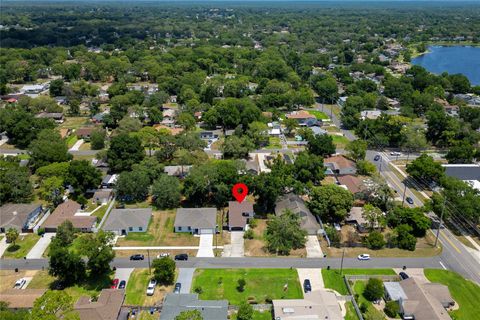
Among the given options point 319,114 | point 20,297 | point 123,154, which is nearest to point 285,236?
point 20,297

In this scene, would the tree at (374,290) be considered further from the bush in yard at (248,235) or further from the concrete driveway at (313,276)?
the bush in yard at (248,235)

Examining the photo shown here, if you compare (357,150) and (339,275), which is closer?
(339,275)

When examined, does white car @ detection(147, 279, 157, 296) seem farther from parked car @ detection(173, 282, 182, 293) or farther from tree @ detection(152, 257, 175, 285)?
parked car @ detection(173, 282, 182, 293)

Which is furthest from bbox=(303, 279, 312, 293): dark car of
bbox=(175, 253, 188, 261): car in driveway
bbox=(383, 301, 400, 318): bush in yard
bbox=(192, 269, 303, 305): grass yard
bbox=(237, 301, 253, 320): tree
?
bbox=(175, 253, 188, 261): car in driveway

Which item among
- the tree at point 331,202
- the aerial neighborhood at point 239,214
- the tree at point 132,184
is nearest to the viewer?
the aerial neighborhood at point 239,214

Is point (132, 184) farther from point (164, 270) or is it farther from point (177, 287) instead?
point (177, 287)

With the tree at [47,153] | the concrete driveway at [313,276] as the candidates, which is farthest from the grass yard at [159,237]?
the tree at [47,153]

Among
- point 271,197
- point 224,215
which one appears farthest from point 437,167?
point 224,215
